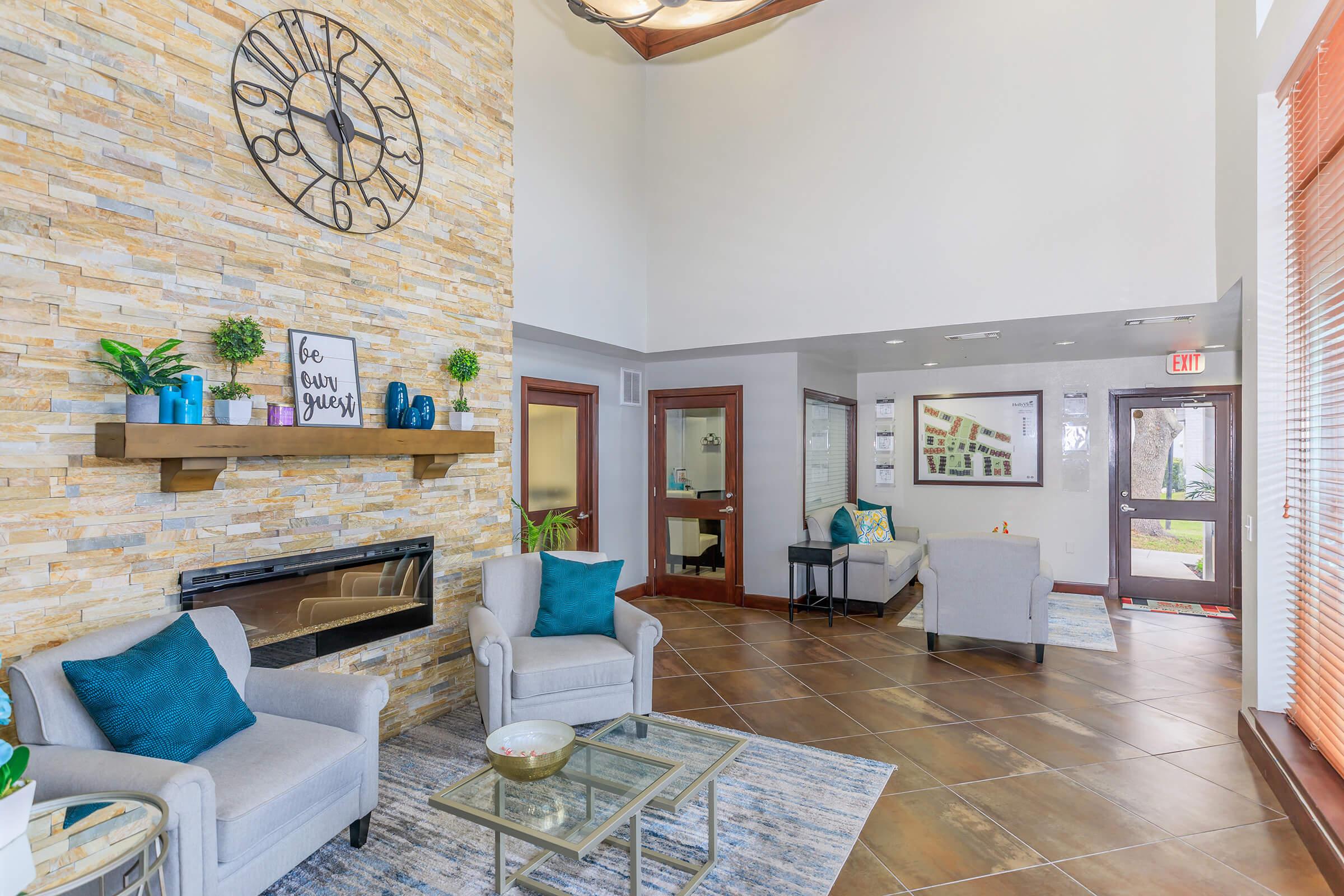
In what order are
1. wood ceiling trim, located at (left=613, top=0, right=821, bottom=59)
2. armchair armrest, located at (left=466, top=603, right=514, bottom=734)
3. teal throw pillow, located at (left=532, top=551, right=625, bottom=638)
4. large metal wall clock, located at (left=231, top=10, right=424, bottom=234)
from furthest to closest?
1. wood ceiling trim, located at (left=613, top=0, right=821, bottom=59)
2. teal throw pillow, located at (left=532, top=551, right=625, bottom=638)
3. armchair armrest, located at (left=466, top=603, right=514, bottom=734)
4. large metal wall clock, located at (left=231, top=10, right=424, bottom=234)

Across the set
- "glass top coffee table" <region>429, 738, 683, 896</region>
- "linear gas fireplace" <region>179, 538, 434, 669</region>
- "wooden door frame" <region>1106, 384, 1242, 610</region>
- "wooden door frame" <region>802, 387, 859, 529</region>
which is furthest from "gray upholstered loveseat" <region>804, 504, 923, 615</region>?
"glass top coffee table" <region>429, 738, 683, 896</region>

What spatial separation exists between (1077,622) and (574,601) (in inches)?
173

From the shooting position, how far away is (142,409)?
226 cm

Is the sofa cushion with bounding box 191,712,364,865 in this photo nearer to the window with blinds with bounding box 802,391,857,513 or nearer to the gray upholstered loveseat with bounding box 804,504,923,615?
the gray upholstered loveseat with bounding box 804,504,923,615

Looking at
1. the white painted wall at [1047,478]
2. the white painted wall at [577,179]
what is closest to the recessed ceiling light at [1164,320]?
the white painted wall at [1047,478]

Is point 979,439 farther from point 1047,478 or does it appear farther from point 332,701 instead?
point 332,701

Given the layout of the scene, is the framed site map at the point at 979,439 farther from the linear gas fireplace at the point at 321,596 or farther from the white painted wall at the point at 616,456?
the linear gas fireplace at the point at 321,596

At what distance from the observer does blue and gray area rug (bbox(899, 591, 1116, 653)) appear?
4.94 m

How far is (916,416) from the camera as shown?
7.52 metres

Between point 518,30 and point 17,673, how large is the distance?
4.37 m

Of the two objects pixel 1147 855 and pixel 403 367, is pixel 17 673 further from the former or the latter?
pixel 1147 855

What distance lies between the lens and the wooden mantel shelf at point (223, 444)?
222cm

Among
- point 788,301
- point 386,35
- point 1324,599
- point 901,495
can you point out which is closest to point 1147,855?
point 1324,599

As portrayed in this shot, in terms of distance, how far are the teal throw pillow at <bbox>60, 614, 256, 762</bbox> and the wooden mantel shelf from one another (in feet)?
1.72
